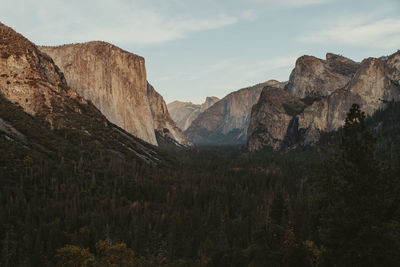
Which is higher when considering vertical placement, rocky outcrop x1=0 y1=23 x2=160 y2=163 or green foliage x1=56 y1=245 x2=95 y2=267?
rocky outcrop x1=0 y1=23 x2=160 y2=163

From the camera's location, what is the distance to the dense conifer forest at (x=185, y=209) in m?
23.1

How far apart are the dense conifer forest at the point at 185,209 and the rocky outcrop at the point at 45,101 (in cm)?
328

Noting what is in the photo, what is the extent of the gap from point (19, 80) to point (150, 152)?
7003 centimetres

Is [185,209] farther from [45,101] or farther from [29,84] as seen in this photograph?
[29,84]

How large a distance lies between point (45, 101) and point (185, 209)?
254 feet

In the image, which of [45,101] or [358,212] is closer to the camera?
[358,212]

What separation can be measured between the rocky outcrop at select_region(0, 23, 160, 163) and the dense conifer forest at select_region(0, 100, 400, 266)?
3.28m

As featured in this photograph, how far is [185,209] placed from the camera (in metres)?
97.8

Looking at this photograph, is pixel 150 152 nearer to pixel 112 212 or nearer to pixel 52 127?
pixel 52 127

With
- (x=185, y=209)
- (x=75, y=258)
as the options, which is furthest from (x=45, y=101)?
(x=75, y=258)

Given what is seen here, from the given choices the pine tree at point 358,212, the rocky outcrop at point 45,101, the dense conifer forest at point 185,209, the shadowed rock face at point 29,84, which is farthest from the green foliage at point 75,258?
the shadowed rock face at point 29,84

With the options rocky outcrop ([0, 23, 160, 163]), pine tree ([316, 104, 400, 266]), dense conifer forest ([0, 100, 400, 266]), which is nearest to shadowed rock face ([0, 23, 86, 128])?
rocky outcrop ([0, 23, 160, 163])

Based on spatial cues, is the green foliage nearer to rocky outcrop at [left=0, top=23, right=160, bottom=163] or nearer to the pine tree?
the pine tree

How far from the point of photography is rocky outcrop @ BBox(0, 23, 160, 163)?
12574cm
